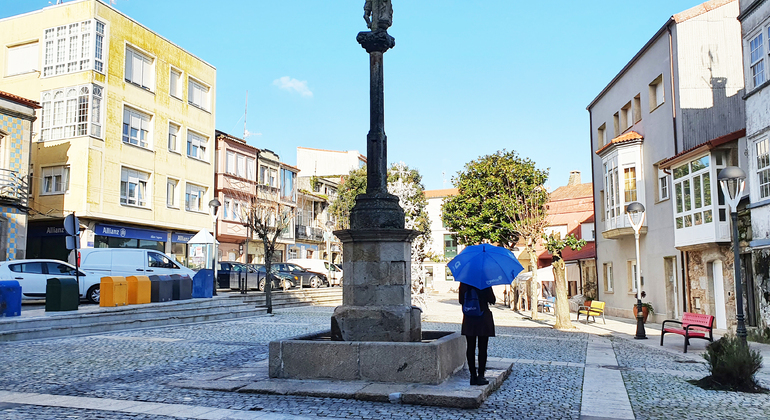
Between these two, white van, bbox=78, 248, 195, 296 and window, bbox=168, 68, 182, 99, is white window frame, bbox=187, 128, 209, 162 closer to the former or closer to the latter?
window, bbox=168, 68, 182, 99

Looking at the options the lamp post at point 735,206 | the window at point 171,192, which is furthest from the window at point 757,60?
the window at point 171,192

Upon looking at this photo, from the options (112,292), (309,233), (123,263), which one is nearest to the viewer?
(112,292)

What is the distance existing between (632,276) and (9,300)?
22.5m

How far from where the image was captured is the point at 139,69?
103 feet

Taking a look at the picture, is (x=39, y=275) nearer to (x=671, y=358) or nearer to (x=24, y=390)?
(x=24, y=390)

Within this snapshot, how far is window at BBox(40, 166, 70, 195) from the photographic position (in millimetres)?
28281

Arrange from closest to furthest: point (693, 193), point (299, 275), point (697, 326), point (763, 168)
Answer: point (697, 326) < point (763, 168) < point (693, 193) < point (299, 275)

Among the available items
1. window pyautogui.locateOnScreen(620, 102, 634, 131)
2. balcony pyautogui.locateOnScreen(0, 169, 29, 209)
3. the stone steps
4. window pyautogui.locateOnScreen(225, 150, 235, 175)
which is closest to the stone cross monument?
the stone steps

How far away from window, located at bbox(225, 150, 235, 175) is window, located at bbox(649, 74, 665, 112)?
1013 inches

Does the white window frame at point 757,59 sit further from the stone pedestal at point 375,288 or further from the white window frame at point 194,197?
Answer: the white window frame at point 194,197

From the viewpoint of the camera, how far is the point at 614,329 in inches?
778

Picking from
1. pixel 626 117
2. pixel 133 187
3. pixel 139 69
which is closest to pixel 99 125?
pixel 133 187

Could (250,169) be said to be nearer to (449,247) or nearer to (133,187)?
(133,187)

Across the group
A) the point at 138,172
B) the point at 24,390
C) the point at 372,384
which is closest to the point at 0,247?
the point at 138,172
